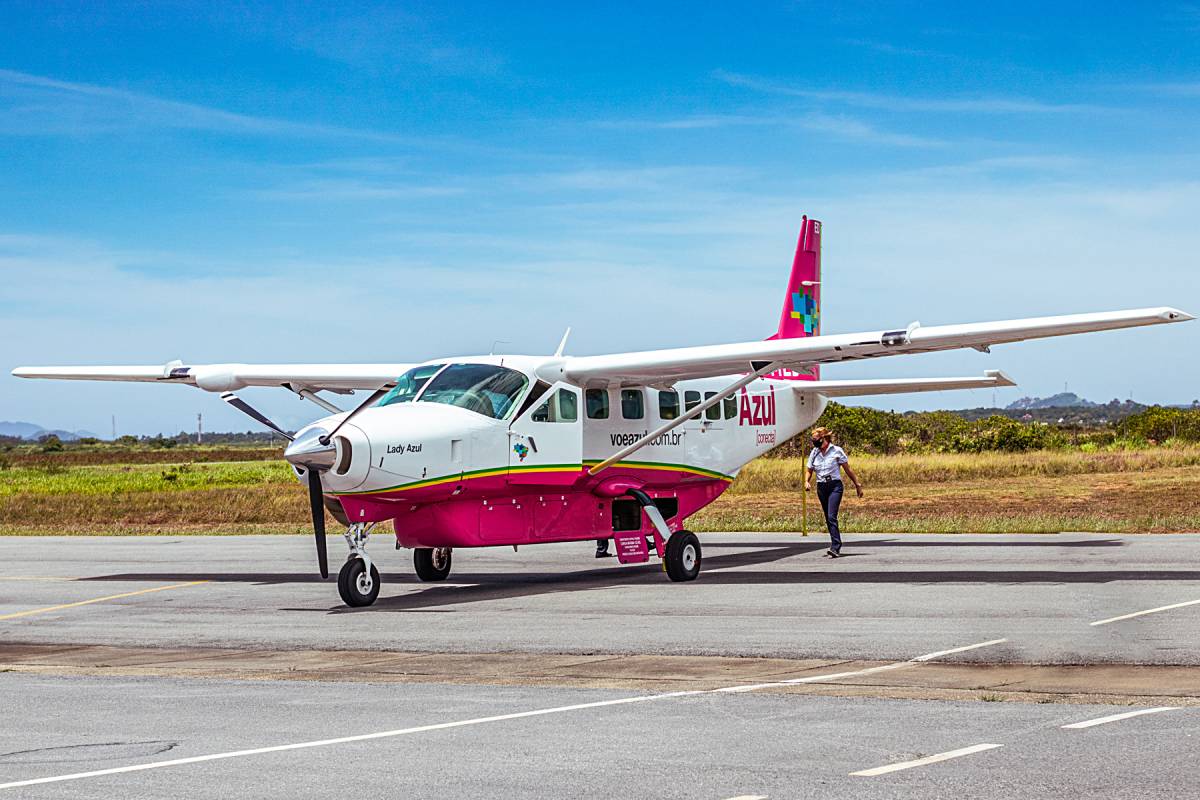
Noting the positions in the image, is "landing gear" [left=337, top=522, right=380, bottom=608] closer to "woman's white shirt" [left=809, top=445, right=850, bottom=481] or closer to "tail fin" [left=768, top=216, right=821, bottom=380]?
"woman's white shirt" [left=809, top=445, right=850, bottom=481]

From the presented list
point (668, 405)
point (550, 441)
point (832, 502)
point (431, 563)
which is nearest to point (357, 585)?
point (431, 563)

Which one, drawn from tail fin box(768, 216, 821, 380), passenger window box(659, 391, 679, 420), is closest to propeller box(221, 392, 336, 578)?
passenger window box(659, 391, 679, 420)

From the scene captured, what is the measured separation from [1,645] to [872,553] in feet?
41.8

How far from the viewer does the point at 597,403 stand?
1934 cm

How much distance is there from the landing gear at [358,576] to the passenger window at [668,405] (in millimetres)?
5658

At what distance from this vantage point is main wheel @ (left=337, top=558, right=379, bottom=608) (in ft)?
52.6

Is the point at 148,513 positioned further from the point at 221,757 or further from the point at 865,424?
the point at 865,424

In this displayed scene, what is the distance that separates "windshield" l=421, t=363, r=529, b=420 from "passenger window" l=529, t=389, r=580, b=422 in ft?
1.38

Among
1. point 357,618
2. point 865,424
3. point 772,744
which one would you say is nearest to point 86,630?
point 357,618

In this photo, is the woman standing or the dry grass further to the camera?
the dry grass

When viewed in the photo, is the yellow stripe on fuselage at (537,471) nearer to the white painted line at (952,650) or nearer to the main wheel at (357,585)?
the main wheel at (357,585)

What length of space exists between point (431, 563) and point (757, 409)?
6.43 meters

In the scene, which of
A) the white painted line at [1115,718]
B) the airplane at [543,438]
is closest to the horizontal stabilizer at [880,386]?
the airplane at [543,438]

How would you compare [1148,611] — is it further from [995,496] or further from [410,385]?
A: [995,496]
